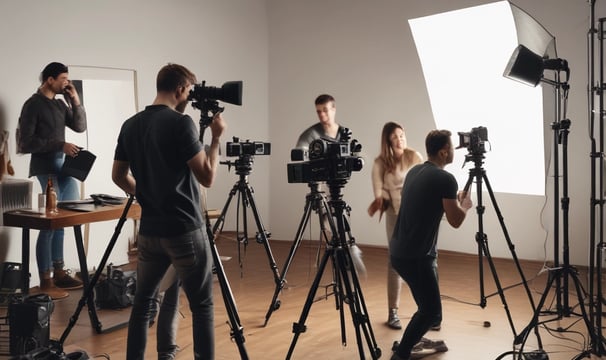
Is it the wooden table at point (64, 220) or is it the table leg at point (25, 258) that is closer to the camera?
the wooden table at point (64, 220)

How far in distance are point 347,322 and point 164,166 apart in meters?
2.13

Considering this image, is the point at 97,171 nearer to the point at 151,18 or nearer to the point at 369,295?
the point at 151,18

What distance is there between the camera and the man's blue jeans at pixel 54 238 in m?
4.95

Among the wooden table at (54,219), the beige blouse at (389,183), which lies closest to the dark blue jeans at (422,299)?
the beige blouse at (389,183)

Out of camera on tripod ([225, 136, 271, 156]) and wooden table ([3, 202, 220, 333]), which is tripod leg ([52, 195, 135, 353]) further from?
camera on tripod ([225, 136, 271, 156])

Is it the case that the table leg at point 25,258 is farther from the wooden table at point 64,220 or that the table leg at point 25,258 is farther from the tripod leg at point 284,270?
the tripod leg at point 284,270

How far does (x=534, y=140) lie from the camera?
19.5 ft

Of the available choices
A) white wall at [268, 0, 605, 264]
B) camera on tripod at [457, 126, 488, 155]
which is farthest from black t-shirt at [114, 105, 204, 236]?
white wall at [268, 0, 605, 264]

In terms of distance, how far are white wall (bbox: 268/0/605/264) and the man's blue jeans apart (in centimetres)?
301

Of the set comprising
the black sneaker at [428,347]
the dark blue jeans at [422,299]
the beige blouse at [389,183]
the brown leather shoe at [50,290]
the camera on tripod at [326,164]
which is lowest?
the black sneaker at [428,347]

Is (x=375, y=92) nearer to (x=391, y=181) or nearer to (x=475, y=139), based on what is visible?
(x=391, y=181)

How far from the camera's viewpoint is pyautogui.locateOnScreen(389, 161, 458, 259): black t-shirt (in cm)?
318

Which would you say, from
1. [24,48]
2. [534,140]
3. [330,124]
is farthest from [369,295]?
[24,48]

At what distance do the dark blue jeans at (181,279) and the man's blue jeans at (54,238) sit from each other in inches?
96.9
